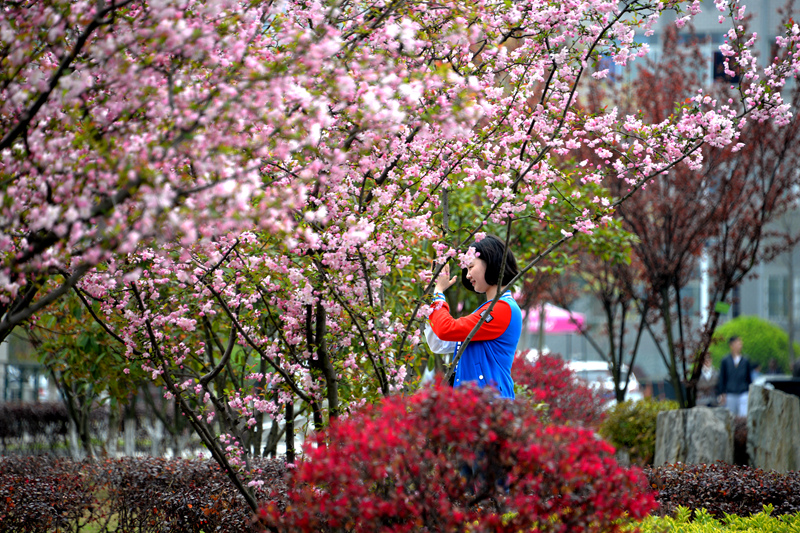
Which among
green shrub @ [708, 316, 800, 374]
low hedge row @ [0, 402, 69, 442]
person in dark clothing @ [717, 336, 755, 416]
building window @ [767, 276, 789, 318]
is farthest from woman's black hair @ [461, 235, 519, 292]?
building window @ [767, 276, 789, 318]

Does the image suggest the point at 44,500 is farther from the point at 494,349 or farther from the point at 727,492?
the point at 727,492

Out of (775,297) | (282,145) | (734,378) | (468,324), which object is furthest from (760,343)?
(282,145)

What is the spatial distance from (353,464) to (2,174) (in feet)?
5.37

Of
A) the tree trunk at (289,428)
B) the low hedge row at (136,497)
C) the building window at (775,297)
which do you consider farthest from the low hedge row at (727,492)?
the building window at (775,297)

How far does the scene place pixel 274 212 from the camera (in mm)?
2340

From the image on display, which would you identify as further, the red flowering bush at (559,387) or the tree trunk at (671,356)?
the tree trunk at (671,356)

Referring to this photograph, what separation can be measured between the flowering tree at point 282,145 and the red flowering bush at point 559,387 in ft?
12.6

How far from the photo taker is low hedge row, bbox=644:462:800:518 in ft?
16.4

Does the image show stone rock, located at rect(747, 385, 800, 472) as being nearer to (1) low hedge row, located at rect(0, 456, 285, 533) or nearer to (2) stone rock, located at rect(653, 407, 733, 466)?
(2) stone rock, located at rect(653, 407, 733, 466)

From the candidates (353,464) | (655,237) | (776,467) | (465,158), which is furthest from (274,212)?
(655,237)

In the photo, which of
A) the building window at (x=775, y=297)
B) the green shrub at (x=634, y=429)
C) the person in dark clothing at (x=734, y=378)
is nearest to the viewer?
the green shrub at (x=634, y=429)

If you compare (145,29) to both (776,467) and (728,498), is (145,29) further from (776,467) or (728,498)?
(776,467)

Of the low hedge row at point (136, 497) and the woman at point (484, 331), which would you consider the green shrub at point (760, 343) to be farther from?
the low hedge row at point (136, 497)

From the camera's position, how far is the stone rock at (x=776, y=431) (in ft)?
22.5
